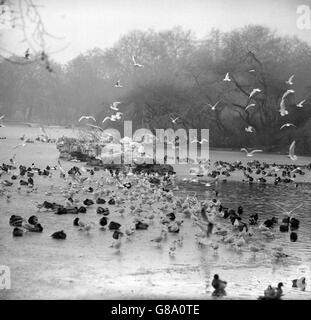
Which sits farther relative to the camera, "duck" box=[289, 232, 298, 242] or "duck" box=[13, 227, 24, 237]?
"duck" box=[289, 232, 298, 242]

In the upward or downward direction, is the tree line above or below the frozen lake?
above

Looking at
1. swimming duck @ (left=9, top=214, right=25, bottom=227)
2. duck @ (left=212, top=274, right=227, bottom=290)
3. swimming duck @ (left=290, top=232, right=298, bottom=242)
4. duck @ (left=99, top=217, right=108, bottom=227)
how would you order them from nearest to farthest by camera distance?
duck @ (left=212, top=274, right=227, bottom=290) → swimming duck @ (left=9, top=214, right=25, bottom=227) → swimming duck @ (left=290, top=232, right=298, bottom=242) → duck @ (left=99, top=217, right=108, bottom=227)

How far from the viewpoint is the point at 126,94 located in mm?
41000

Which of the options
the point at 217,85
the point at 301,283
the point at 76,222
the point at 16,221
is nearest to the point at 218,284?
the point at 301,283

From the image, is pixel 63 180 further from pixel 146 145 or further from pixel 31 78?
pixel 31 78

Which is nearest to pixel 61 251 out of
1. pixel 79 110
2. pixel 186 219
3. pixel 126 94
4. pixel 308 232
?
pixel 186 219

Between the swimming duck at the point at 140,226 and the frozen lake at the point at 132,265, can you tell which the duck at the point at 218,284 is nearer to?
the frozen lake at the point at 132,265

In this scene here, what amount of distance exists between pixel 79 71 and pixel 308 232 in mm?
48480

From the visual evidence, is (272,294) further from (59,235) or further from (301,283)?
(59,235)

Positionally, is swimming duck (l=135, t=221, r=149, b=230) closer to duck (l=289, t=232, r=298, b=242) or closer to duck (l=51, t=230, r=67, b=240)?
duck (l=51, t=230, r=67, b=240)

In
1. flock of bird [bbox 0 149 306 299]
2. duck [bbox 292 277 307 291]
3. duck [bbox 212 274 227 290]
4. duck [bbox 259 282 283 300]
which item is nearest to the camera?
duck [bbox 259 282 283 300]

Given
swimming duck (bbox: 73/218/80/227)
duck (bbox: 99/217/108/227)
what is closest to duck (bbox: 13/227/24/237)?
swimming duck (bbox: 73/218/80/227)

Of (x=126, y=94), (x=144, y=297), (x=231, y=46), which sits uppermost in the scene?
(x=231, y=46)

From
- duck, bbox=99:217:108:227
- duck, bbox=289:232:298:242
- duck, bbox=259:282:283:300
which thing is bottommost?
duck, bbox=259:282:283:300
